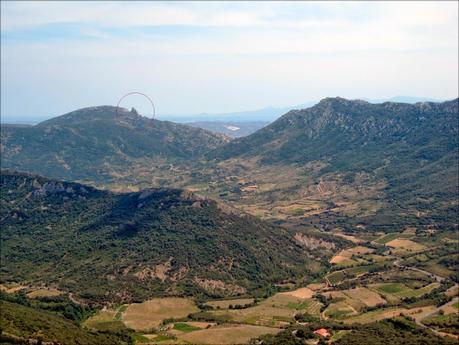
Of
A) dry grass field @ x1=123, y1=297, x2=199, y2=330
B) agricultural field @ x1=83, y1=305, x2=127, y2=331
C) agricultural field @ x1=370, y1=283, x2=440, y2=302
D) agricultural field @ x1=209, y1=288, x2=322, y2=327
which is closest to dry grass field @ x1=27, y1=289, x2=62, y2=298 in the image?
agricultural field @ x1=83, y1=305, x2=127, y2=331

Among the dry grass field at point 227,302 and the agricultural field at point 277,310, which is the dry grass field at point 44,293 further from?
the agricultural field at point 277,310

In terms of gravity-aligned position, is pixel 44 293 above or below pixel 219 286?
above

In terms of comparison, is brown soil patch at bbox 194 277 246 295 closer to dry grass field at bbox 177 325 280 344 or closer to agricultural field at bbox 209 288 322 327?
agricultural field at bbox 209 288 322 327

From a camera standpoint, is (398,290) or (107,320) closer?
(107,320)

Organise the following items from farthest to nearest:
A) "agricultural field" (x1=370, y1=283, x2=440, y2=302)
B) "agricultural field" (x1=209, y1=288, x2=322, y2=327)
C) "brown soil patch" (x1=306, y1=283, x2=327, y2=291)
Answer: "brown soil patch" (x1=306, y1=283, x2=327, y2=291), "agricultural field" (x1=370, y1=283, x2=440, y2=302), "agricultural field" (x1=209, y1=288, x2=322, y2=327)

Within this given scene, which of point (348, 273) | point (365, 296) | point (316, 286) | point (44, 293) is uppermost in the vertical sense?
point (44, 293)

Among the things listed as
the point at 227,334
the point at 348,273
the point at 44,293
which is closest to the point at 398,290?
the point at 348,273

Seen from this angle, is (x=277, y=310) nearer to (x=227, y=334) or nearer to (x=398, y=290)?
(x=227, y=334)

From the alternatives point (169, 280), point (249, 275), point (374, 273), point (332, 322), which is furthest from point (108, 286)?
point (374, 273)
